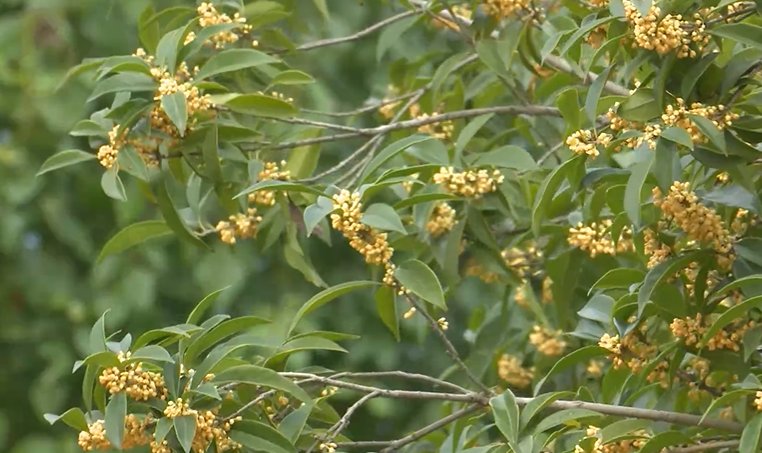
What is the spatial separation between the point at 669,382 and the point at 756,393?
17cm

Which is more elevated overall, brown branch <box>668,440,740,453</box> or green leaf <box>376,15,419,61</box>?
green leaf <box>376,15,419,61</box>

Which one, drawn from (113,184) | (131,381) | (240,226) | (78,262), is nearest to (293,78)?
(240,226)

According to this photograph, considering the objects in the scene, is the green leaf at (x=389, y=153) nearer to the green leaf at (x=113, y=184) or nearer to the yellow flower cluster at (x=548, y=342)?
the green leaf at (x=113, y=184)

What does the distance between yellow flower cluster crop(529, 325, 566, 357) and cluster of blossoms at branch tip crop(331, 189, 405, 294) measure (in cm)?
56

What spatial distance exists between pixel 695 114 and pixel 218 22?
81cm

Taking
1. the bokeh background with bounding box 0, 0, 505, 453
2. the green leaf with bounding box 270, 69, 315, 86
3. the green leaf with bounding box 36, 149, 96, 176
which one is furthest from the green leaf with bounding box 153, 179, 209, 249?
the bokeh background with bounding box 0, 0, 505, 453

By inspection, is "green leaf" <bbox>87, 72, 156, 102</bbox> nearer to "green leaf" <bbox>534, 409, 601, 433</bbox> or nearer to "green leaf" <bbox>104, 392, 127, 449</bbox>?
"green leaf" <bbox>104, 392, 127, 449</bbox>

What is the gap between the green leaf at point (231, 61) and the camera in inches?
73.5

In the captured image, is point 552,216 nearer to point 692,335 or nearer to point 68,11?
point 692,335

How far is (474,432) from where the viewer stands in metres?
1.74

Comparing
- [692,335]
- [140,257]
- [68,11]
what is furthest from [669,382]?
[68,11]

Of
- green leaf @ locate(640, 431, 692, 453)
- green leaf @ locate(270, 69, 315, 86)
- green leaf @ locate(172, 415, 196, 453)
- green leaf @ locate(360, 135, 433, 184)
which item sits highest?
green leaf @ locate(270, 69, 315, 86)

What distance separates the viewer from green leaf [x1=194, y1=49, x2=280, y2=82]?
6.13 ft

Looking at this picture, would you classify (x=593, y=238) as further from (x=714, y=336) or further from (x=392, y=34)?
(x=392, y=34)
